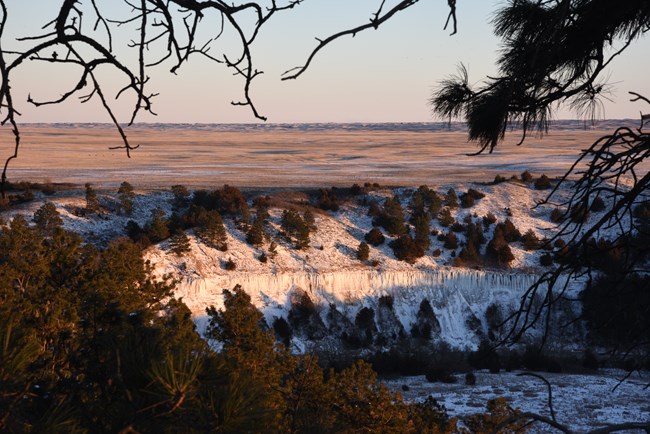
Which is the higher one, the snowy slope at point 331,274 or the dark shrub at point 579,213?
the dark shrub at point 579,213

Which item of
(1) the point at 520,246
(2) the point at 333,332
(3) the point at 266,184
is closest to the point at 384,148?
(3) the point at 266,184

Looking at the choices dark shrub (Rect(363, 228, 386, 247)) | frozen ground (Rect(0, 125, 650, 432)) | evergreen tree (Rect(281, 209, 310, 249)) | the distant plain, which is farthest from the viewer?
the distant plain

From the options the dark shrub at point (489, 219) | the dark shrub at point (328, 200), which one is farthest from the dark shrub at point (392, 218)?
the dark shrub at point (489, 219)

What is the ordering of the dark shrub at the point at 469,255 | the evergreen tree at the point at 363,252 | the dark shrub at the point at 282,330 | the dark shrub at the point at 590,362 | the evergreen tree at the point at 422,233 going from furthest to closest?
the evergreen tree at the point at 422,233 → the dark shrub at the point at 469,255 → the evergreen tree at the point at 363,252 → the dark shrub at the point at 282,330 → the dark shrub at the point at 590,362

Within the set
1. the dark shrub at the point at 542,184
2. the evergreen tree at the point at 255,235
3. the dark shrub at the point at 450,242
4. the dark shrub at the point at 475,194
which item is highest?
the dark shrub at the point at 542,184

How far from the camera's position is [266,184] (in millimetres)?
60281

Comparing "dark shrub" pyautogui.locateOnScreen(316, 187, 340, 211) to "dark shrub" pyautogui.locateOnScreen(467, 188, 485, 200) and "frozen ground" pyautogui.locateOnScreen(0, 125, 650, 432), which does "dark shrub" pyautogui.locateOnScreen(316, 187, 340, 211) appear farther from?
"dark shrub" pyautogui.locateOnScreen(467, 188, 485, 200)

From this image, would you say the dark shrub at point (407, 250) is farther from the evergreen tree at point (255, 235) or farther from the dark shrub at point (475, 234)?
the evergreen tree at point (255, 235)

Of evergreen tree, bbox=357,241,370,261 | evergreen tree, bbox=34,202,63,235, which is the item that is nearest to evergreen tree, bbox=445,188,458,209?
evergreen tree, bbox=357,241,370,261

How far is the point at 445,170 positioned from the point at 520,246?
3785cm

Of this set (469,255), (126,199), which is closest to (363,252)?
(469,255)

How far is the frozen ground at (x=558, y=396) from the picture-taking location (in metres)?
27.1

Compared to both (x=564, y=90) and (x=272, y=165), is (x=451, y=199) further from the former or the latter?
(x=272, y=165)

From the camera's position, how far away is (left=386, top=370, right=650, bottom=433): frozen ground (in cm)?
2708
